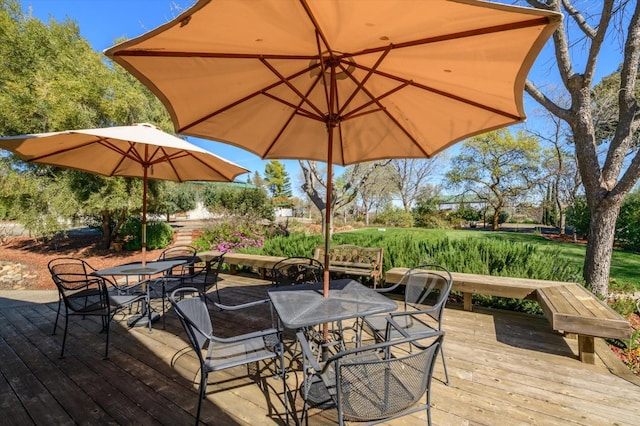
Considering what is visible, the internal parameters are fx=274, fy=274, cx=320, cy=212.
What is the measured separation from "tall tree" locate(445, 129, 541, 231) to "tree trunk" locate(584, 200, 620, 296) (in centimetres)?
1597

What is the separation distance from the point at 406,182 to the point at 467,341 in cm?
2521

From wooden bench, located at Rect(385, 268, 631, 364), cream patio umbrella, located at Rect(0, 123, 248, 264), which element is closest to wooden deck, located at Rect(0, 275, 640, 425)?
wooden bench, located at Rect(385, 268, 631, 364)

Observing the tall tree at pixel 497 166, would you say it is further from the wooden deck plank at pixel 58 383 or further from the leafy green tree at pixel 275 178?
the leafy green tree at pixel 275 178

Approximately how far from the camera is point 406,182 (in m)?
26.8

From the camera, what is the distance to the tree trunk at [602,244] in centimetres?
434

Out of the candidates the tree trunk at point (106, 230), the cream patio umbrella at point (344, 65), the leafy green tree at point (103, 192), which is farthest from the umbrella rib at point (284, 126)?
the tree trunk at point (106, 230)

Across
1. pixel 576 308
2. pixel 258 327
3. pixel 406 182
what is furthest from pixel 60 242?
pixel 406 182

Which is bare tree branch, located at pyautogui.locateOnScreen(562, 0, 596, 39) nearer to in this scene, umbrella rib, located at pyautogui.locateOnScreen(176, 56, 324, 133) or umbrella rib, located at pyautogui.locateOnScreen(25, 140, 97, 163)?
umbrella rib, located at pyautogui.locateOnScreen(176, 56, 324, 133)

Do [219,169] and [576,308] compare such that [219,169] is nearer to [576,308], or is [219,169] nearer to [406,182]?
[576,308]

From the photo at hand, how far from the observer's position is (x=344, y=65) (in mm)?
2207

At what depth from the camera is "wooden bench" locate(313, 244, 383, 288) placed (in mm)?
4609

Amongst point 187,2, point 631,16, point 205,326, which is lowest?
point 205,326

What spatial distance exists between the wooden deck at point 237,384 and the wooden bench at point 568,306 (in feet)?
1.24

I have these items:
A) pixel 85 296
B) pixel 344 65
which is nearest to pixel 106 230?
pixel 85 296
